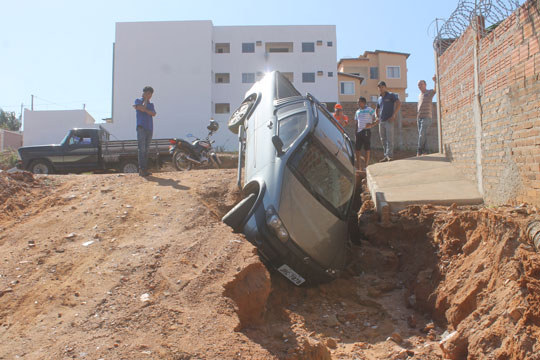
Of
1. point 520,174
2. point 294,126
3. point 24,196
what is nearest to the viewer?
point 520,174

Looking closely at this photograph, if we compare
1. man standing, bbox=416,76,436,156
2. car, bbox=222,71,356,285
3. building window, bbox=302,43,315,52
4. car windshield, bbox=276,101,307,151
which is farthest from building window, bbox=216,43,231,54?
car windshield, bbox=276,101,307,151

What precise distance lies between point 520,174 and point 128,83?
2966cm

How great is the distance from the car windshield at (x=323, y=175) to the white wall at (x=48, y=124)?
26.8 meters

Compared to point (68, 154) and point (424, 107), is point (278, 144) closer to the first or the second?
point (424, 107)

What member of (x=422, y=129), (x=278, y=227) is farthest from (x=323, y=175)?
(x=422, y=129)

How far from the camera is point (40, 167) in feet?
43.0

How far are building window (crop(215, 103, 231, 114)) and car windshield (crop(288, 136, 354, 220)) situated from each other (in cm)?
2785

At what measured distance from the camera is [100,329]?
283cm

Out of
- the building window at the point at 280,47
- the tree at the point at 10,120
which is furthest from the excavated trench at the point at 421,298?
the tree at the point at 10,120

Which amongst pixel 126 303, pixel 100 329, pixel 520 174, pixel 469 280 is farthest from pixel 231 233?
pixel 520 174

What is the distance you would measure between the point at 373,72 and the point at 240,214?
126ft

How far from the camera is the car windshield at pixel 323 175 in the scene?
4844 mm

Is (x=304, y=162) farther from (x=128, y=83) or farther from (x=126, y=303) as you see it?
(x=128, y=83)

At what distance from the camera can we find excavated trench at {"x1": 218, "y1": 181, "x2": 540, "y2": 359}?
2924 mm
